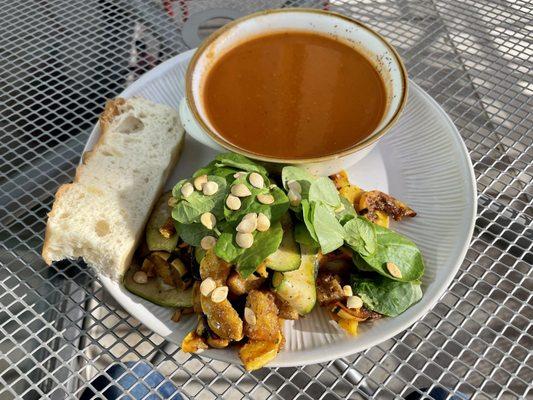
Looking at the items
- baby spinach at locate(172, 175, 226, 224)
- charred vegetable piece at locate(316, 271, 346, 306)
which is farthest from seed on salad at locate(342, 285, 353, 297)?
baby spinach at locate(172, 175, 226, 224)

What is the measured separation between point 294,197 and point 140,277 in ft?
1.42

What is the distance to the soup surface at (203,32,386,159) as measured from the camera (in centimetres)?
151

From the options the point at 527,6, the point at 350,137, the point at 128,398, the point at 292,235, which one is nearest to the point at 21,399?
the point at 128,398

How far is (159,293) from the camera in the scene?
50.3 inches

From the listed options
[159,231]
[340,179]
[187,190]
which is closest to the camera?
[187,190]

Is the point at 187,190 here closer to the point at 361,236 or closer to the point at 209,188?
the point at 209,188

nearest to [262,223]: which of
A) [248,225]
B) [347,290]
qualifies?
[248,225]

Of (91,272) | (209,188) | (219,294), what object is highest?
(209,188)

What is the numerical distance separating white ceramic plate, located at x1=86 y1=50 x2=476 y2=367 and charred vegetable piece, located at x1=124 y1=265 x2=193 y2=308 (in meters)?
0.02

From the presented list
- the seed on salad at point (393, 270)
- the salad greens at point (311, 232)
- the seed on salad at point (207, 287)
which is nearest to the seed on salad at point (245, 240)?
the salad greens at point (311, 232)

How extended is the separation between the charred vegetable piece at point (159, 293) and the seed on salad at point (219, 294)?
0.14m

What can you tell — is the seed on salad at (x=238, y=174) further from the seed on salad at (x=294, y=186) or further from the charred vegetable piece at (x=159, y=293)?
the charred vegetable piece at (x=159, y=293)

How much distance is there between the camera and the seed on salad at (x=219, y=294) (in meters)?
1.13

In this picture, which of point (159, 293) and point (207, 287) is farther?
point (159, 293)
